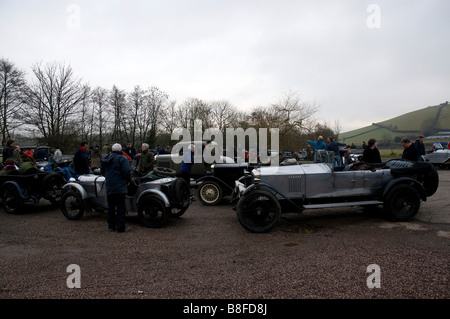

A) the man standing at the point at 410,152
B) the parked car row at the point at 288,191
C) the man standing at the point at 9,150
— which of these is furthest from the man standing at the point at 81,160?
the man standing at the point at 410,152

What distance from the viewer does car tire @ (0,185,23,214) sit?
778 cm

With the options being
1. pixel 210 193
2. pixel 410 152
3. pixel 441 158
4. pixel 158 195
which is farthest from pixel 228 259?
pixel 441 158

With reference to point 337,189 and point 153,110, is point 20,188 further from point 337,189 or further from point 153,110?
point 153,110

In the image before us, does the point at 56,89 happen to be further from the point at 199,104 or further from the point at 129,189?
the point at 129,189

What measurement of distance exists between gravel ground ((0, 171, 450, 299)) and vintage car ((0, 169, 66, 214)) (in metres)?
1.24

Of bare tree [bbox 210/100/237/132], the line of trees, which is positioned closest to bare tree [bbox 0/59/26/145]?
the line of trees

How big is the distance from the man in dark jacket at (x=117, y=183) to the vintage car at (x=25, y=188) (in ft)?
10.2

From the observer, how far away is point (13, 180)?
8.03 metres

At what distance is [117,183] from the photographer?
6008 millimetres

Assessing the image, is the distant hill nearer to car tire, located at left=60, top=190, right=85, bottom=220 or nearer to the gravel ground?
the gravel ground

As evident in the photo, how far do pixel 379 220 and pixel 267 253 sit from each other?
3.10m

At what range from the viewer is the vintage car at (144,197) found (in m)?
6.33

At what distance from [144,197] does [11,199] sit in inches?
158
